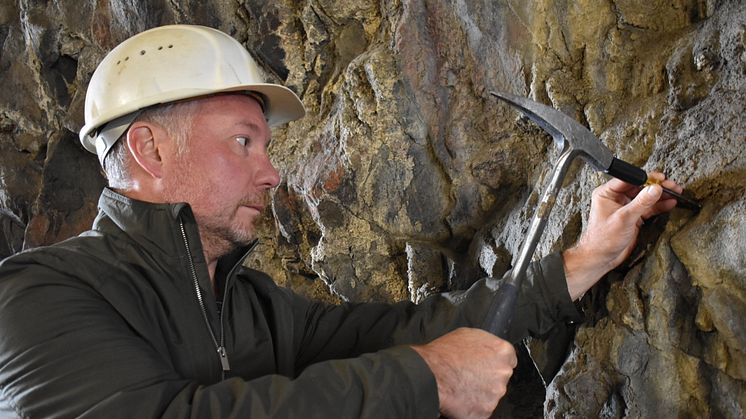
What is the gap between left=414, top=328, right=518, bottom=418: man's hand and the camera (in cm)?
136

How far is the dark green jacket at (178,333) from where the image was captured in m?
1.23

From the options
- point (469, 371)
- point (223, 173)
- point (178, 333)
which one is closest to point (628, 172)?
point (469, 371)

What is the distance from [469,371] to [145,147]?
0.91 m

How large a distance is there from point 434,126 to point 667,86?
2.41 feet

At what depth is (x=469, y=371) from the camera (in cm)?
137

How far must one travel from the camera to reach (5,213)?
3914 mm

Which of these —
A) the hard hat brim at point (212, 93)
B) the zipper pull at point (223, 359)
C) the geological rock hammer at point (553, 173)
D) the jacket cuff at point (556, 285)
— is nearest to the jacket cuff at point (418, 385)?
the geological rock hammer at point (553, 173)

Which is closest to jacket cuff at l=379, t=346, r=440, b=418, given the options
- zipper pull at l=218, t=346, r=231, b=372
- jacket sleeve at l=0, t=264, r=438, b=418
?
jacket sleeve at l=0, t=264, r=438, b=418

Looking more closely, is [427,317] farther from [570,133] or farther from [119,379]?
A: [119,379]

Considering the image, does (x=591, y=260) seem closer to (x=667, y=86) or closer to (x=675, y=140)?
(x=675, y=140)

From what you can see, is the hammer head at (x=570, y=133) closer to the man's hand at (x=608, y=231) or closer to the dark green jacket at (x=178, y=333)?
the man's hand at (x=608, y=231)

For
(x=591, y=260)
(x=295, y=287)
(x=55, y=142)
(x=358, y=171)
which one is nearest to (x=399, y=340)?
(x=591, y=260)

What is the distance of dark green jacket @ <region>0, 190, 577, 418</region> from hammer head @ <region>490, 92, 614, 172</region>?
0.91 feet

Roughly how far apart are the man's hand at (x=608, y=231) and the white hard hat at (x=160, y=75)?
872 millimetres
